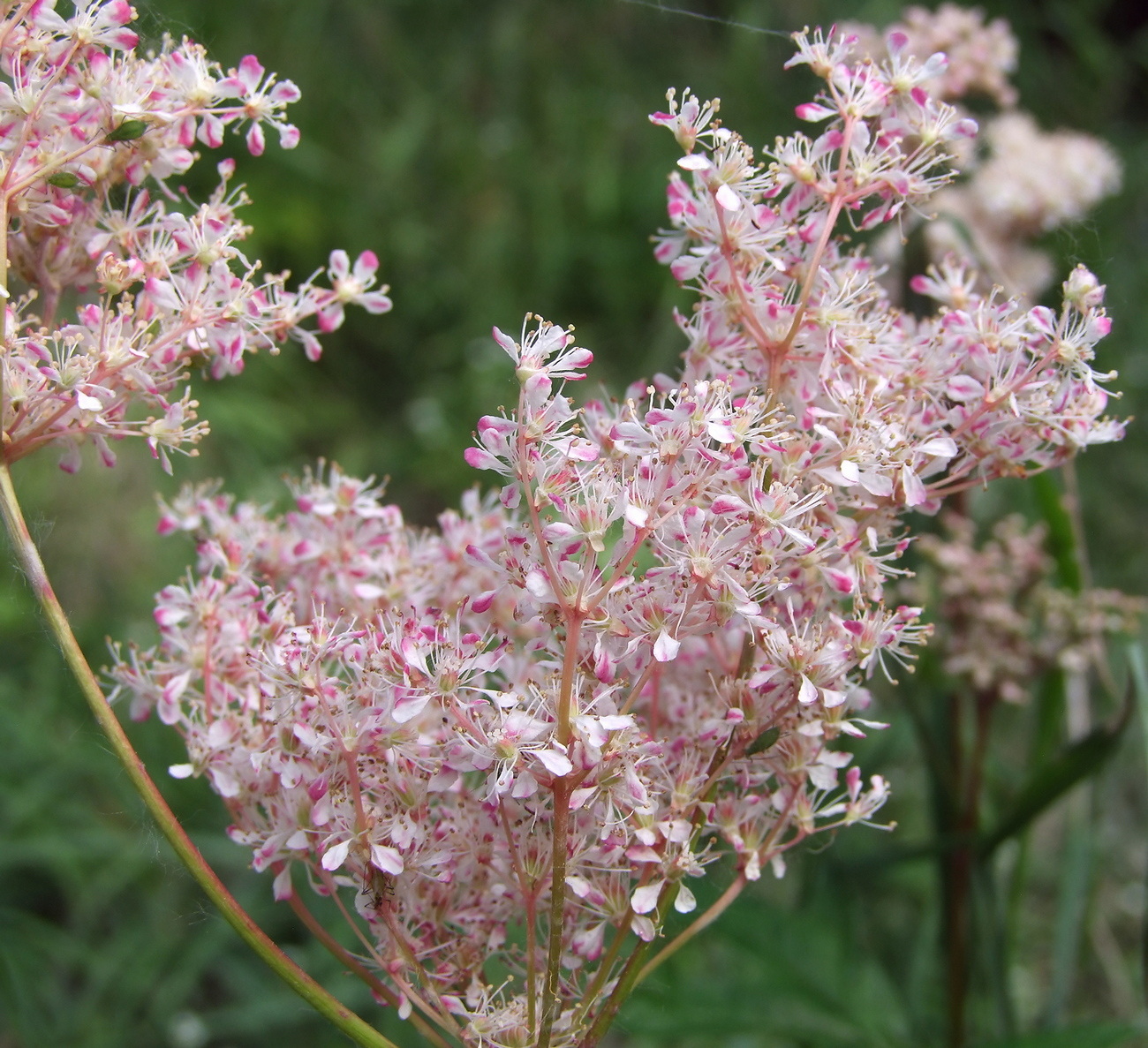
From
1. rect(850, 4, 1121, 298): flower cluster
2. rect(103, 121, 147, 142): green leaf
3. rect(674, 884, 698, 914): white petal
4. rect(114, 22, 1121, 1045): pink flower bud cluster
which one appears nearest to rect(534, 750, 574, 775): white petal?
rect(114, 22, 1121, 1045): pink flower bud cluster

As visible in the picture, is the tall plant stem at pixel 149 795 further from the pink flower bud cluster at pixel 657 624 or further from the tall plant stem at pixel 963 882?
the tall plant stem at pixel 963 882

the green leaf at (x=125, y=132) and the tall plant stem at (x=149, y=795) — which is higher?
the green leaf at (x=125, y=132)

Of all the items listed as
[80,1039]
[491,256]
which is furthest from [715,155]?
[491,256]

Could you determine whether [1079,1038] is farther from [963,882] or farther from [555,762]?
[555,762]

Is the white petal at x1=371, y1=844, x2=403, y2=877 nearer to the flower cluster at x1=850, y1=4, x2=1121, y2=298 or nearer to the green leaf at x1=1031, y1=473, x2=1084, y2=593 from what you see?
the green leaf at x1=1031, y1=473, x2=1084, y2=593

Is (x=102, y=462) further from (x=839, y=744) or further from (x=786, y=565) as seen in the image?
(x=839, y=744)

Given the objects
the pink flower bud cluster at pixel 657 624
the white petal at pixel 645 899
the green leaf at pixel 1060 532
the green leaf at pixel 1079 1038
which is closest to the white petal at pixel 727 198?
the pink flower bud cluster at pixel 657 624

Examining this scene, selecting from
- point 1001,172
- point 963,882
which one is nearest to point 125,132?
point 963,882
